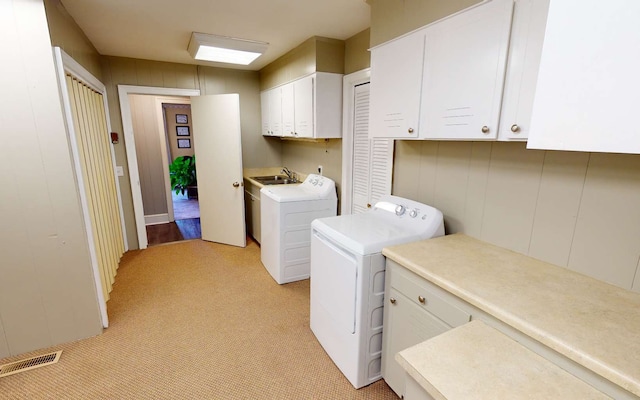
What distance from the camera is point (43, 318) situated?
2090mm

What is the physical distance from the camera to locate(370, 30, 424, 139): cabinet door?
5.65 ft

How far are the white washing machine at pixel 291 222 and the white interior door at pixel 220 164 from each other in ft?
2.94

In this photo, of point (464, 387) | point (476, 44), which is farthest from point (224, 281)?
point (476, 44)

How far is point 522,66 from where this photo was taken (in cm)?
123

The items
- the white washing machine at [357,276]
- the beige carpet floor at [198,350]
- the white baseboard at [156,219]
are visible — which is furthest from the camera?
the white baseboard at [156,219]

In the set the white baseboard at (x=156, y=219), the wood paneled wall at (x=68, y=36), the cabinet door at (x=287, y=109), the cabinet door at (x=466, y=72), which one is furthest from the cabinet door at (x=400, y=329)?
the white baseboard at (x=156, y=219)

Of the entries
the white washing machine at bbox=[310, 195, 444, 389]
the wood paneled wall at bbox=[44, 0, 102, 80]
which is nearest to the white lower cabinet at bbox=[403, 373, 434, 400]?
the white washing machine at bbox=[310, 195, 444, 389]

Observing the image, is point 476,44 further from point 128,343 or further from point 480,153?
point 128,343

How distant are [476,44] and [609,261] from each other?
112 centimetres

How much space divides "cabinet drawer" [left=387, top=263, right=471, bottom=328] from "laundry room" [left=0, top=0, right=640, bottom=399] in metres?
0.01

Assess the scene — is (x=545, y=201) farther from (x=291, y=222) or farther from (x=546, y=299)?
(x=291, y=222)

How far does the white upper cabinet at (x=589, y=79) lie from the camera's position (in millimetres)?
819

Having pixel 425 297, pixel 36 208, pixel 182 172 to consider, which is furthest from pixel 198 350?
pixel 182 172

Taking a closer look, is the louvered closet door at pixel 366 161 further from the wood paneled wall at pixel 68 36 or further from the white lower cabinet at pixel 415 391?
the wood paneled wall at pixel 68 36
